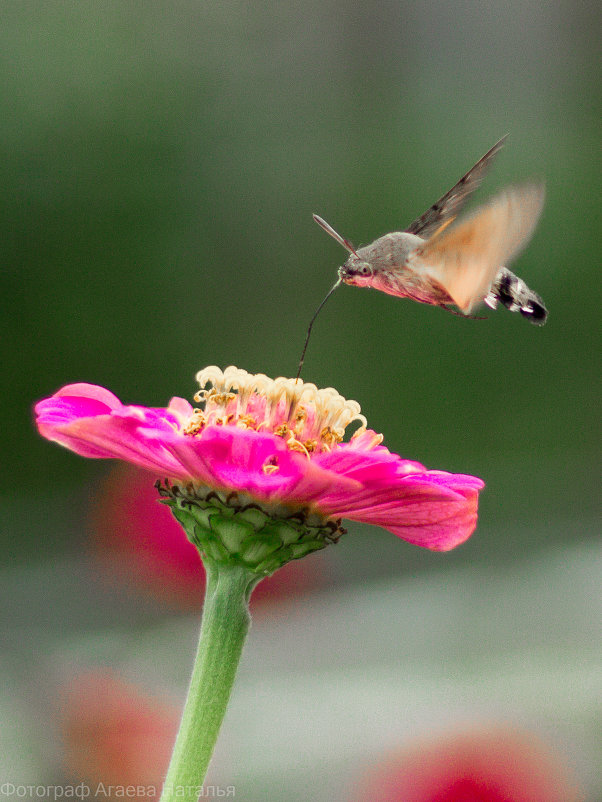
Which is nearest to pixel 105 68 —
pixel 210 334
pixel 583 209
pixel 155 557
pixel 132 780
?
pixel 210 334

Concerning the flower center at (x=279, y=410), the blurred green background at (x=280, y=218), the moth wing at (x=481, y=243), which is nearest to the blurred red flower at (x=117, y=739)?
the flower center at (x=279, y=410)

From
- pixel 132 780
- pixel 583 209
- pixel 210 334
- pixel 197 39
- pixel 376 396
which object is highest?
pixel 197 39

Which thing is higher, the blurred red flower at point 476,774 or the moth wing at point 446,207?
the moth wing at point 446,207

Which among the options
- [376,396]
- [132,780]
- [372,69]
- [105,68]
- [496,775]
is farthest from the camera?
[372,69]

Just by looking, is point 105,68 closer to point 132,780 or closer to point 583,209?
point 583,209

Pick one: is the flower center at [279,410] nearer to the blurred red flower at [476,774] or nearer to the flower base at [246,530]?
the flower base at [246,530]
